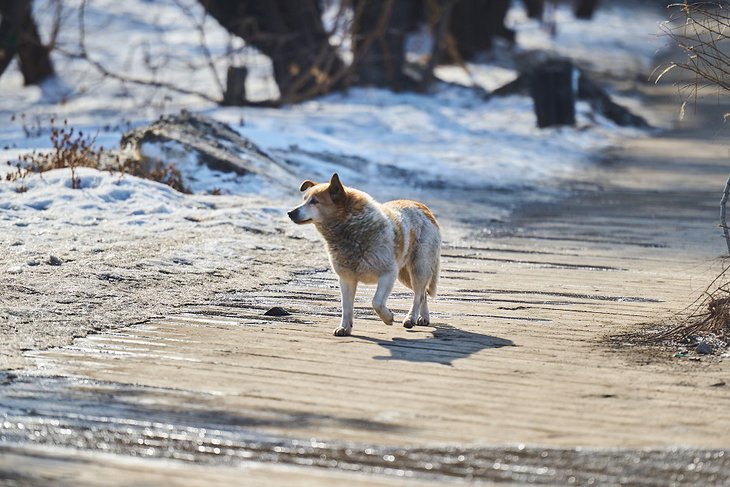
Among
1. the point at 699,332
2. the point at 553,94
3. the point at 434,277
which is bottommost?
the point at 553,94

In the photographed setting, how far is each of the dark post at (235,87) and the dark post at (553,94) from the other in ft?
18.0

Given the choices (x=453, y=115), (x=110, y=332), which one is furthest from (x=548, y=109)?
(x=110, y=332)

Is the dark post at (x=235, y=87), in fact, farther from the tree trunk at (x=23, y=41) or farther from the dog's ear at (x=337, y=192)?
the dog's ear at (x=337, y=192)

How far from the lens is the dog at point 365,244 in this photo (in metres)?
7.88

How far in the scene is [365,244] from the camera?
790 cm

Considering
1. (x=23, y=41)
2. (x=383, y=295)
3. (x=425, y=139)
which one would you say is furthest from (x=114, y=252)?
(x=23, y=41)

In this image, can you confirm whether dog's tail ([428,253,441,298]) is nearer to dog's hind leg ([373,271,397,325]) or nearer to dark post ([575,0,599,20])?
dog's hind leg ([373,271,397,325])

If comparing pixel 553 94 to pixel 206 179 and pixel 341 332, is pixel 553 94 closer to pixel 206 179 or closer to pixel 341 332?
pixel 206 179

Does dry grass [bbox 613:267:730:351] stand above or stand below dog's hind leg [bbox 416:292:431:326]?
above

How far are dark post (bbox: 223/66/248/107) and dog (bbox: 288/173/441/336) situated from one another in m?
14.4

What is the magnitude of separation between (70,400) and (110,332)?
1630mm

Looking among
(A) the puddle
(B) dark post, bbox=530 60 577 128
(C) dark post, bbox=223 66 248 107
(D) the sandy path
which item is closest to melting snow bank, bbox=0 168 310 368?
(D) the sandy path

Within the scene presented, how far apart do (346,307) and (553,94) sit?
15.8 m

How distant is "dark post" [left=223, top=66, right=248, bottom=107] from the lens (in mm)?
22297
